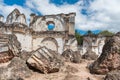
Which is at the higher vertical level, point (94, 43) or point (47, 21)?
point (47, 21)

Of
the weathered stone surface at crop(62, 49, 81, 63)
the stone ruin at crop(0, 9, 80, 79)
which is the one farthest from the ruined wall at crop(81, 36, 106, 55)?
the weathered stone surface at crop(62, 49, 81, 63)

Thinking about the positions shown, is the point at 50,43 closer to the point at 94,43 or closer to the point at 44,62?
the point at 94,43

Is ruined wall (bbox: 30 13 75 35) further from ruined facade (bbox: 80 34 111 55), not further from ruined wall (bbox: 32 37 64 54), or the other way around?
ruined wall (bbox: 32 37 64 54)

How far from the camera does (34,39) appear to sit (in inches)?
1150

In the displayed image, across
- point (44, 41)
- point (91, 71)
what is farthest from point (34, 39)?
point (91, 71)

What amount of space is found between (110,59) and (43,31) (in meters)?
19.8

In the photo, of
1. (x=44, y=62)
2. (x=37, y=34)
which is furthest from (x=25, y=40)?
(x=44, y=62)

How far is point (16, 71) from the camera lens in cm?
1005

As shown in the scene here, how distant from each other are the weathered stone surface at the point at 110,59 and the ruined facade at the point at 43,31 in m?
16.1

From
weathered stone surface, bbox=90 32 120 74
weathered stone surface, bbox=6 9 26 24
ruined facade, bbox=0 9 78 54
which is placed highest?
weathered stone surface, bbox=6 9 26 24

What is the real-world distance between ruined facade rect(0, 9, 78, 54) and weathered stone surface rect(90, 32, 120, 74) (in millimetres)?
16146

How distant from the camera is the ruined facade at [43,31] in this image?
1008 inches

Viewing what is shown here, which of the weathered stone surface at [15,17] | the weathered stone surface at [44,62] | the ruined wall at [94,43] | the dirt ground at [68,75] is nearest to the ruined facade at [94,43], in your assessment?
the ruined wall at [94,43]

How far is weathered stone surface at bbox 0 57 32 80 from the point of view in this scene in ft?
31.8
